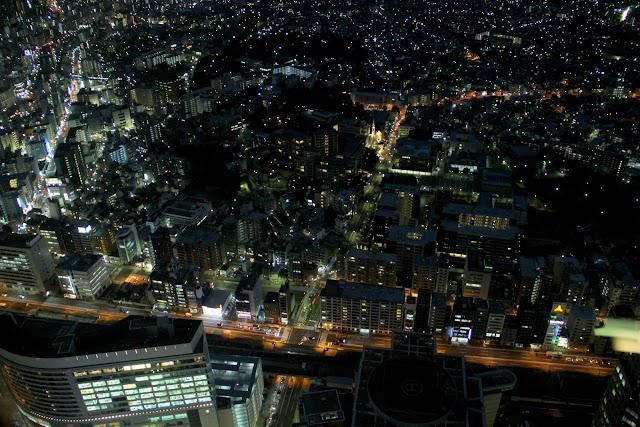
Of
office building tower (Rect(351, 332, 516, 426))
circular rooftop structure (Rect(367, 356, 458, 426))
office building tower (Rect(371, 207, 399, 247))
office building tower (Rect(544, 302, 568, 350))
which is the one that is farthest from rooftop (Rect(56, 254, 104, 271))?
office building tower (Rect(544, 302, 568, 350))

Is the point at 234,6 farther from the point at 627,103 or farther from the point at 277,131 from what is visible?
the point at 627,103

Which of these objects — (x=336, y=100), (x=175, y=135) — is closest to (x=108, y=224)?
(x=175, y=135)

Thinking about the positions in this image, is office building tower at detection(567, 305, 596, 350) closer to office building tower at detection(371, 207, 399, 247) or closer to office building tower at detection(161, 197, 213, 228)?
office building tower at detection(371, 207, 399, 247)

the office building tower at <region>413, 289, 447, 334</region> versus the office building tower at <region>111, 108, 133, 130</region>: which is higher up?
the office building tower at <region>111, 108, 133, 130</region>

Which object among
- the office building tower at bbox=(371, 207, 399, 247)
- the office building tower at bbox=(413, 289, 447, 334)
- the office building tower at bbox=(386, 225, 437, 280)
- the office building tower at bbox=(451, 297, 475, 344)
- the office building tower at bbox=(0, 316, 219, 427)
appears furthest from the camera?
the office building tower at bbox=(371, 207, 399, 247)

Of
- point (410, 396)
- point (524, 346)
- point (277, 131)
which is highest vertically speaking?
point (410, 396)
